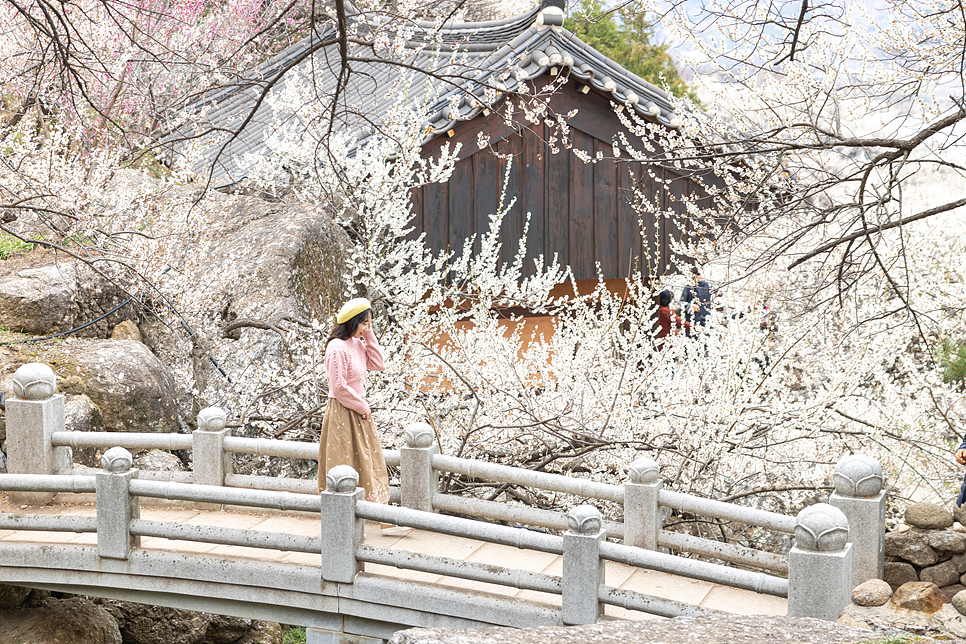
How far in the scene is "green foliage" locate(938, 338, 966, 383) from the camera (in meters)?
7.32

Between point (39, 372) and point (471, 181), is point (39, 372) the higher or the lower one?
the lower one

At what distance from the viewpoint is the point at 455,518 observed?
6.08 metres

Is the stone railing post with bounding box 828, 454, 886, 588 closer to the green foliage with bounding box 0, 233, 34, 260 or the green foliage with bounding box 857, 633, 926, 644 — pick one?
the green foliage with bounding box 857, 633, 926, 644

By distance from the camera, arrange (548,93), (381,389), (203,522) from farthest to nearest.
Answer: (548,93) < (381,389) < (203,522)

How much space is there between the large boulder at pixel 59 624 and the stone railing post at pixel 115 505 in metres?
1.98

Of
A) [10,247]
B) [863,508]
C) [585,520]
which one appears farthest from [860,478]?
[10,247]

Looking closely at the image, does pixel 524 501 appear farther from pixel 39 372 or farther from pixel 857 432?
pixel 39 372

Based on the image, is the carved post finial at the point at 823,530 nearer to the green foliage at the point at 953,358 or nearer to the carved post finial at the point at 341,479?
the carved post finial at the point at 341,479

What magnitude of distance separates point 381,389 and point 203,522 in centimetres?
270

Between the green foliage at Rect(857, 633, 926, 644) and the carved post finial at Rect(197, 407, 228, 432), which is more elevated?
the carved post finial at Rect(197, 407, 228, 432)

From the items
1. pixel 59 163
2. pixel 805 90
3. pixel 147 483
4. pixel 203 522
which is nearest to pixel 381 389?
pixel 203 522

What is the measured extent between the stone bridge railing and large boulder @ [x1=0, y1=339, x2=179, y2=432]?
85 cm

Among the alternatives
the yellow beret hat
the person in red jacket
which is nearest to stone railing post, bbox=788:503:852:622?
the yellow beret hat

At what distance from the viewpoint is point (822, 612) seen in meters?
4.97
